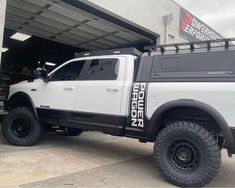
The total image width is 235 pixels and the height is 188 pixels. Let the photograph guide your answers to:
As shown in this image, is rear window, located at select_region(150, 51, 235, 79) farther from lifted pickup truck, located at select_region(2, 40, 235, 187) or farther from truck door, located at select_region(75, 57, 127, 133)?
truck door, located at select_region(75, 57, 127, 133)

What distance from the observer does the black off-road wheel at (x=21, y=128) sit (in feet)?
23.5

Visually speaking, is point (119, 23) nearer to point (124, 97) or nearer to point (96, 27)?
point (96, 27)

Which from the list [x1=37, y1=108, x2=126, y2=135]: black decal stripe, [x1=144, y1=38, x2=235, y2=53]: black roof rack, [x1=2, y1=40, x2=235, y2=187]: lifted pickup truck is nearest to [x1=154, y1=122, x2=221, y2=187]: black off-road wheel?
[x1=2, y1=40, x2=235, y2=187]: lifted pickup truck

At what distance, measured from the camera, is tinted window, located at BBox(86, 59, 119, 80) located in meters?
6.38

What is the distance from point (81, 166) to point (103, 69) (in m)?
2.00

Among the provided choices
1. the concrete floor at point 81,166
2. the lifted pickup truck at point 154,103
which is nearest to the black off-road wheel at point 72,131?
the concrete floor at point 81,166

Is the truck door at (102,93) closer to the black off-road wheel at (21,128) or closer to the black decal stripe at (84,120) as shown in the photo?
the black decal stripe at (84,120)

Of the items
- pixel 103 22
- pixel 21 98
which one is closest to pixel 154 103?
pixel 21 98

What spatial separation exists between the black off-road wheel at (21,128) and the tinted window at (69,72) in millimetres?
1019

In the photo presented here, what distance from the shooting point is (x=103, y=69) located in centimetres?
659

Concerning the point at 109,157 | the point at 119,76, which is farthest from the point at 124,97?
the point at 109,157

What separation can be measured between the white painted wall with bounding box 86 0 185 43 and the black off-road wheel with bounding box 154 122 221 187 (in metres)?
5.05

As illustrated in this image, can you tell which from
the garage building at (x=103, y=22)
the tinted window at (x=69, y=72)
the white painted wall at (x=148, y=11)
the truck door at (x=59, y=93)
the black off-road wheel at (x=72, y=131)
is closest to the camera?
the truck door at (x=59, y=93)

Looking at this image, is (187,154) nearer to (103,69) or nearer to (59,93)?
(103,69)
